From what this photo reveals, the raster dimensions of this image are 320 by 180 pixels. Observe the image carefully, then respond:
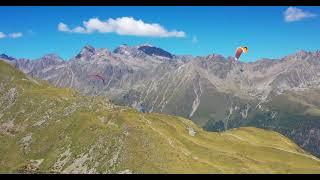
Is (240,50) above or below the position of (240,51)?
above

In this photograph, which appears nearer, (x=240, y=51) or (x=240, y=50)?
(x=240, y=51)
